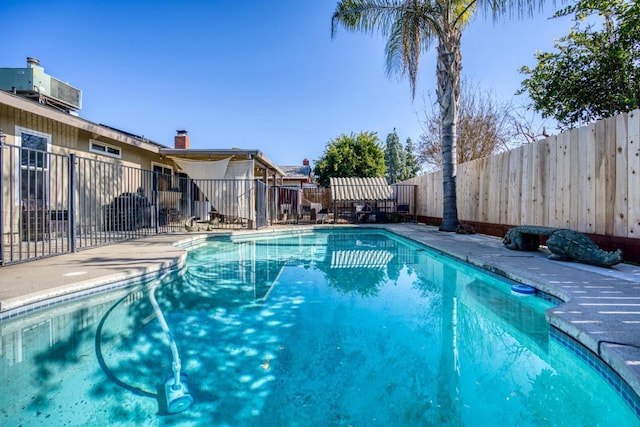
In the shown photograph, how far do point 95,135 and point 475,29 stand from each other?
→ 41.1ft

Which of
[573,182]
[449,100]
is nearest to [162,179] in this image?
[449,100]

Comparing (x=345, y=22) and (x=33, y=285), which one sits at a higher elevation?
(x=345, y=22)

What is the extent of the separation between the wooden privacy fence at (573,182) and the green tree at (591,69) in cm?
291

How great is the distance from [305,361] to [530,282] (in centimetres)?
319

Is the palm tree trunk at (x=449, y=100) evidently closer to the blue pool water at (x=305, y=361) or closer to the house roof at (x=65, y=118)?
the blue pool water at (x=305, y=361)

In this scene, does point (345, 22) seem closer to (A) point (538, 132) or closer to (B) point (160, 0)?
(B) point (160, 0)

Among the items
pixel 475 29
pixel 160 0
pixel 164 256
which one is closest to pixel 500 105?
pixel 475 29

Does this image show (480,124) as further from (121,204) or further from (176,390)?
(176,390)

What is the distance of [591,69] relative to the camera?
27.8 ft

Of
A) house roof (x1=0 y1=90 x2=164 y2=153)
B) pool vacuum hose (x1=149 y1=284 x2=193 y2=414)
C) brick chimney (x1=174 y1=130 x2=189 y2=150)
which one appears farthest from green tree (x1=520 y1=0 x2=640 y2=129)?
brick chimney (x1=174 y1=130 x2=189 y2=150)

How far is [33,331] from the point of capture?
294 cm

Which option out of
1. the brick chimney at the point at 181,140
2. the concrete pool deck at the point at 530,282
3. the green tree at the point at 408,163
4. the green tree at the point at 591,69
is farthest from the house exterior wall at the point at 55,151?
the green tree at the point at 408,163

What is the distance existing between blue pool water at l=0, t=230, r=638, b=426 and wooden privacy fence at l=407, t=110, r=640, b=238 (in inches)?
97.0

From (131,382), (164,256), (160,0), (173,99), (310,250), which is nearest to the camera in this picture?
(131,382)
